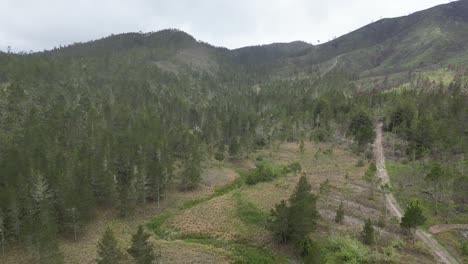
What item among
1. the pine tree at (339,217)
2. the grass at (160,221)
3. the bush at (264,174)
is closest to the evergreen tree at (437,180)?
the pine tree at (339,217)

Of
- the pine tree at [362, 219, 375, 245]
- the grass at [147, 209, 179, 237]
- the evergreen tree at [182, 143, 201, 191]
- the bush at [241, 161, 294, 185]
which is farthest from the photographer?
the evergreen tree at [182, 143, 201, 191]

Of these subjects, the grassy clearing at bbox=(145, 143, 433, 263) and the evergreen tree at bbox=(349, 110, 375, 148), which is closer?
the grassy clearing at bbox=(145, 143, 433, 263)

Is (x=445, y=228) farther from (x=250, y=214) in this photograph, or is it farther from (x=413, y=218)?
(x=250, y=214)

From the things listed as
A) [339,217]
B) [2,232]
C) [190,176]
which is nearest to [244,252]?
[339,217]

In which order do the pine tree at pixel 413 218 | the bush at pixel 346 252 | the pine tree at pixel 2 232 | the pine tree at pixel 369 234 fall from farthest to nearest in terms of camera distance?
the pine tree at pixel 2 232 → the pine tree at pixel 413 218 → the pine tree at pixel 369 234 → the bush at pixel 346 252

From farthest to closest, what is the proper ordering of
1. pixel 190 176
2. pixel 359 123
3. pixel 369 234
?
pixel 359 123, pixel 190 176, pixel 369 234

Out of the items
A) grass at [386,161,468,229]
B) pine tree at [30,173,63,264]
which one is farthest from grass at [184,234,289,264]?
grass at [386,161,468,229]

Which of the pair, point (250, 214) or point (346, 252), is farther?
point (250, 214)

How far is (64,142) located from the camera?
93.6 meters

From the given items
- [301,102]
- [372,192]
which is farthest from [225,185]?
[301,102]

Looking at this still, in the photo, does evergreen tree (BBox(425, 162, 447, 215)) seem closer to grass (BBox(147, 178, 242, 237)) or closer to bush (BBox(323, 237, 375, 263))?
A: bush (BBox(323, 237, 375, 263))

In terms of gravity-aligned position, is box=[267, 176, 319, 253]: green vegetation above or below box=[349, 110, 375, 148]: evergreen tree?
below

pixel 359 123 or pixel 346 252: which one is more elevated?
pixel 359 123

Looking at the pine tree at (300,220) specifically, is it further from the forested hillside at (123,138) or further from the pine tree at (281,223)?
the forested hillside at (123,138)
